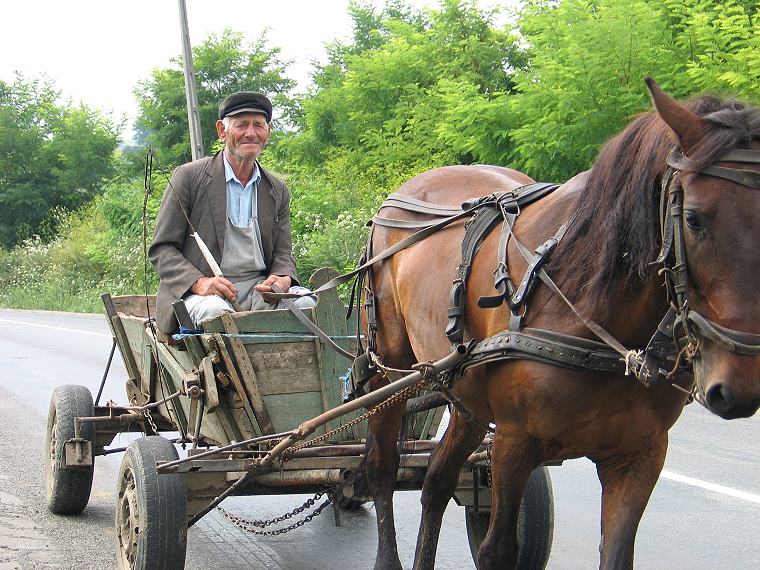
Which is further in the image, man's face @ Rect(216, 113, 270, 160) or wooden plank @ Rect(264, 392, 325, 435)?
man's face @ Rect(216, 113, 270, 160)

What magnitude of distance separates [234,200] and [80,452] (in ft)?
5.61

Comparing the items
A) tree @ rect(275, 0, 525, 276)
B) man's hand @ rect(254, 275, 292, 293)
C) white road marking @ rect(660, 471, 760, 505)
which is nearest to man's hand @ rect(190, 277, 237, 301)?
man's hand @ rect(254, 275, 292, 293)

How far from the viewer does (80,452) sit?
19.7ft

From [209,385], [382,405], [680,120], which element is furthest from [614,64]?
[680,120]

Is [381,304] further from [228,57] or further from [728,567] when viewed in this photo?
[228,57]

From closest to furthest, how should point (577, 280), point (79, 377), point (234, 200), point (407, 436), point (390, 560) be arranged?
point (577, 280)
point (390, 560)
point (407, 436)
point (234, 200)
point (79, 377)

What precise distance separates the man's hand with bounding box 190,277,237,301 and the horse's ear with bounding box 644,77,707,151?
291 centimetres

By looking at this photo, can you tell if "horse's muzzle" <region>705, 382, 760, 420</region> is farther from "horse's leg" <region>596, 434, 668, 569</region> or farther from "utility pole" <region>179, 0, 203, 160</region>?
"utility pole" <region>179, 0, 203, 160</region>

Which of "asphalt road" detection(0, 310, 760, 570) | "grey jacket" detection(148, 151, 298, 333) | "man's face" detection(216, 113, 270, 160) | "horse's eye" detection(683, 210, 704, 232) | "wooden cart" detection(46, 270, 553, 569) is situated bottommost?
"asphalt road" detection(0, 310, 760, 570)

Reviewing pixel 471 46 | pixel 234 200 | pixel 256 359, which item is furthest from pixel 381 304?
pixel 471 46

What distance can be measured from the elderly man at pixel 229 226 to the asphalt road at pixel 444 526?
4.36ft

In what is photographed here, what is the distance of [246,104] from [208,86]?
25022mm

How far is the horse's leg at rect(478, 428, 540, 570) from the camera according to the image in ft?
12.3

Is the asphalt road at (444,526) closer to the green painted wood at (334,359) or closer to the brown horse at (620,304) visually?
the green painted wood at (334,359)
